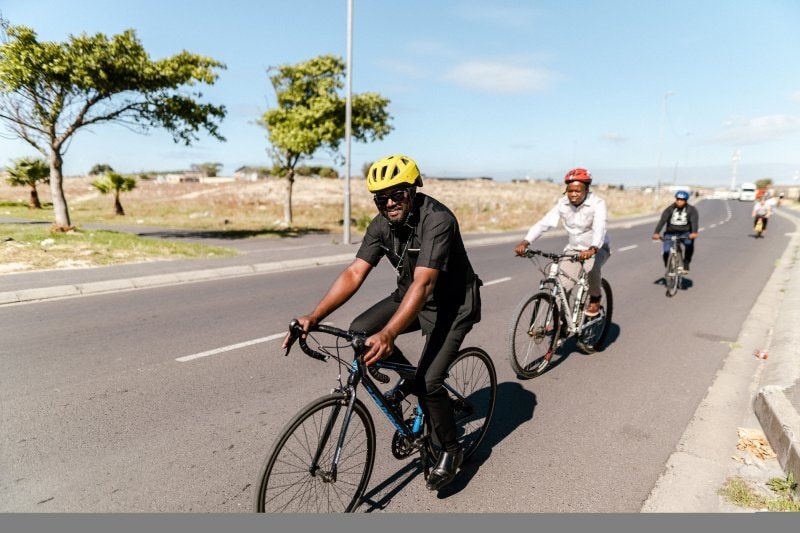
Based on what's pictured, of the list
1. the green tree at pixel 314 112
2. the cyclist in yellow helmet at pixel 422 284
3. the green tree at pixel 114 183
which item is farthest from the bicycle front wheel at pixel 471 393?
the green tree at pixel 114 183

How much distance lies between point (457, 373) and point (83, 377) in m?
3.71

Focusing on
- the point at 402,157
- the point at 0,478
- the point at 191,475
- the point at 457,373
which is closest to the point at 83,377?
the point at 0,478

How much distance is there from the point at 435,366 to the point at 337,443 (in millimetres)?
719

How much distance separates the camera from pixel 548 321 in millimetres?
5484

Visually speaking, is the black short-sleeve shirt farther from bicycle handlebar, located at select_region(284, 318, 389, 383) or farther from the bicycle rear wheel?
the bicycle rear wheel

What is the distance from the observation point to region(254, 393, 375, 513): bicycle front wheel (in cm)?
254

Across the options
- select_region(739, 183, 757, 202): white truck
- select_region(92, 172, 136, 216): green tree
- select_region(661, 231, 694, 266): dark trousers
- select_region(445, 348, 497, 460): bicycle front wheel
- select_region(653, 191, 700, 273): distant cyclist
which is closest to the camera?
select_region(445, 348, 497, 460): bicycle front wheel

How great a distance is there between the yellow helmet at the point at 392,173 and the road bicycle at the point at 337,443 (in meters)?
0.81

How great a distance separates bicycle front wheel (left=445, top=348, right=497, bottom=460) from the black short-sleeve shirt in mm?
417

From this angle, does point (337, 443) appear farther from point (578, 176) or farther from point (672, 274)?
point (672, 274)

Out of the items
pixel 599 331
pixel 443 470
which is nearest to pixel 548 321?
pixel 599 331

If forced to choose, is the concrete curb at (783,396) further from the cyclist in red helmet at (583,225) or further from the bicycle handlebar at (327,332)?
the bicycle handlebar at (327,332)

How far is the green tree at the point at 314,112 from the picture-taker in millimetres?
21078

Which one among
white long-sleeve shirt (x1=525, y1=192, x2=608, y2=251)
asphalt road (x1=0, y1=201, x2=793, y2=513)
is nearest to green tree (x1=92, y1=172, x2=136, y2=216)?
asphalt road (x1=0, y1=201, x2=793, y2=513)
